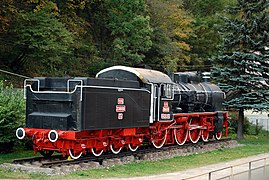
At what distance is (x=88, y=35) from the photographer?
41.9 metres

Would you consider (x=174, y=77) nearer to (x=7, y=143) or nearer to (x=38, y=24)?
(x=7, y=143)

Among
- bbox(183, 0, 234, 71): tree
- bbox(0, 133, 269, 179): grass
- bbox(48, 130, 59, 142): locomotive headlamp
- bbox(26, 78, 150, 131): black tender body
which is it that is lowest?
bbox(0, 133, 269, 179): grass

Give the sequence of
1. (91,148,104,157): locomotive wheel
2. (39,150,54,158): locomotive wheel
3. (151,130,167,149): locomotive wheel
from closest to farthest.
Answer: (91,148,104,157): locomotive wheel
(39,150,54,158): locomotive wheel
(151,130,167,149): locomotive wheel

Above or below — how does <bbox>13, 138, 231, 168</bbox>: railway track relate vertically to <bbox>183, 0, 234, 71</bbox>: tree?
below

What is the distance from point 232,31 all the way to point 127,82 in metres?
14.4

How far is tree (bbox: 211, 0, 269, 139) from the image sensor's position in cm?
2788

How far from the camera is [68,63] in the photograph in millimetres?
38656

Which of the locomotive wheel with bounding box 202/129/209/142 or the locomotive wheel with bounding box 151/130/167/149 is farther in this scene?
the locomotive wheel with bounding box 202/129/209/142

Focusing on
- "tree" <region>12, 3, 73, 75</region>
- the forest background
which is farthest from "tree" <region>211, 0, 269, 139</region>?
"tree" <region>12, 3, 73, 75</region>

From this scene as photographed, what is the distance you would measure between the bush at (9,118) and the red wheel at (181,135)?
712cm

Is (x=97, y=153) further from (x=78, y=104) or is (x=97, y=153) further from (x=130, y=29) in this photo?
(x=130, y=29)

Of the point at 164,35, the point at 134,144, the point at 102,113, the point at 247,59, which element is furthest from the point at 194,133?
the point at 164,35

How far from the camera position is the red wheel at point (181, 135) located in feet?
68.9

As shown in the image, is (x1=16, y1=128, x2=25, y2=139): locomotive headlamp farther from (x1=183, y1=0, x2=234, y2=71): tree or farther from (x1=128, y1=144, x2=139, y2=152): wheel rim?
(x1=183, y1=0, x2=234, y2=71): tree
